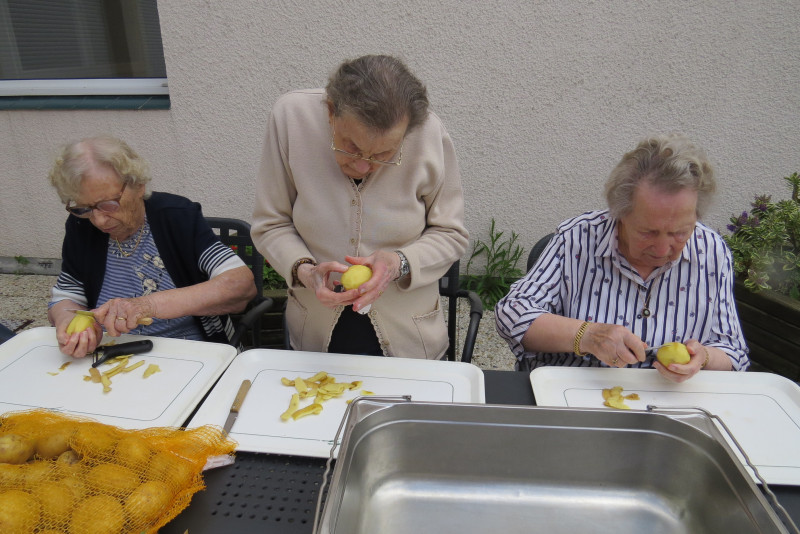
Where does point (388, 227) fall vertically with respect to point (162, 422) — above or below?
above

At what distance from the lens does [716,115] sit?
3857 mm

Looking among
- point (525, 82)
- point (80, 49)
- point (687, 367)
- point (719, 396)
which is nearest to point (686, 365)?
point (687, 367)

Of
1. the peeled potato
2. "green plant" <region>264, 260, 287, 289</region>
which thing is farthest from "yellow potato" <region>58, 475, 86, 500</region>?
"green plant" <region>264, 260, 287, 289</region>

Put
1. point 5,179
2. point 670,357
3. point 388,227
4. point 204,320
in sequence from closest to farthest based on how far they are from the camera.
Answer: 1. point 670,357
2. point 388,227
3. point 204,320
4. point 5,179

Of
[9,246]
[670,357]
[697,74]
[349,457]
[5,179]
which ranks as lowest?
Answer: [9,246]

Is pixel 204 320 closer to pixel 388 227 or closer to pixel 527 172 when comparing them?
pixel 388 227

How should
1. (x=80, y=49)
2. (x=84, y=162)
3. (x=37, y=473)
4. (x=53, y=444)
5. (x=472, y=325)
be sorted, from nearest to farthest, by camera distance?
(x=37, y=473)
(x=53, y=444)
(x=84, y=162)
(x=472, y=325)
(x=80, y=49)

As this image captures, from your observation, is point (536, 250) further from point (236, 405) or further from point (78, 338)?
point (78, 338)

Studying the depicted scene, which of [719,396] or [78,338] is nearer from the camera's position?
[719,396]

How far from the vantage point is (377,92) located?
4.96ft

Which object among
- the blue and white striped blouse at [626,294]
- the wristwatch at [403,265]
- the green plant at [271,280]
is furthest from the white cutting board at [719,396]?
the green plant at [271,280]

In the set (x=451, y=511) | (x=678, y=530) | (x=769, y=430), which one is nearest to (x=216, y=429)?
(x=451, y=511)

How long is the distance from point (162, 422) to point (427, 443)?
80 cm

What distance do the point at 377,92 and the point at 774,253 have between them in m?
2.63
